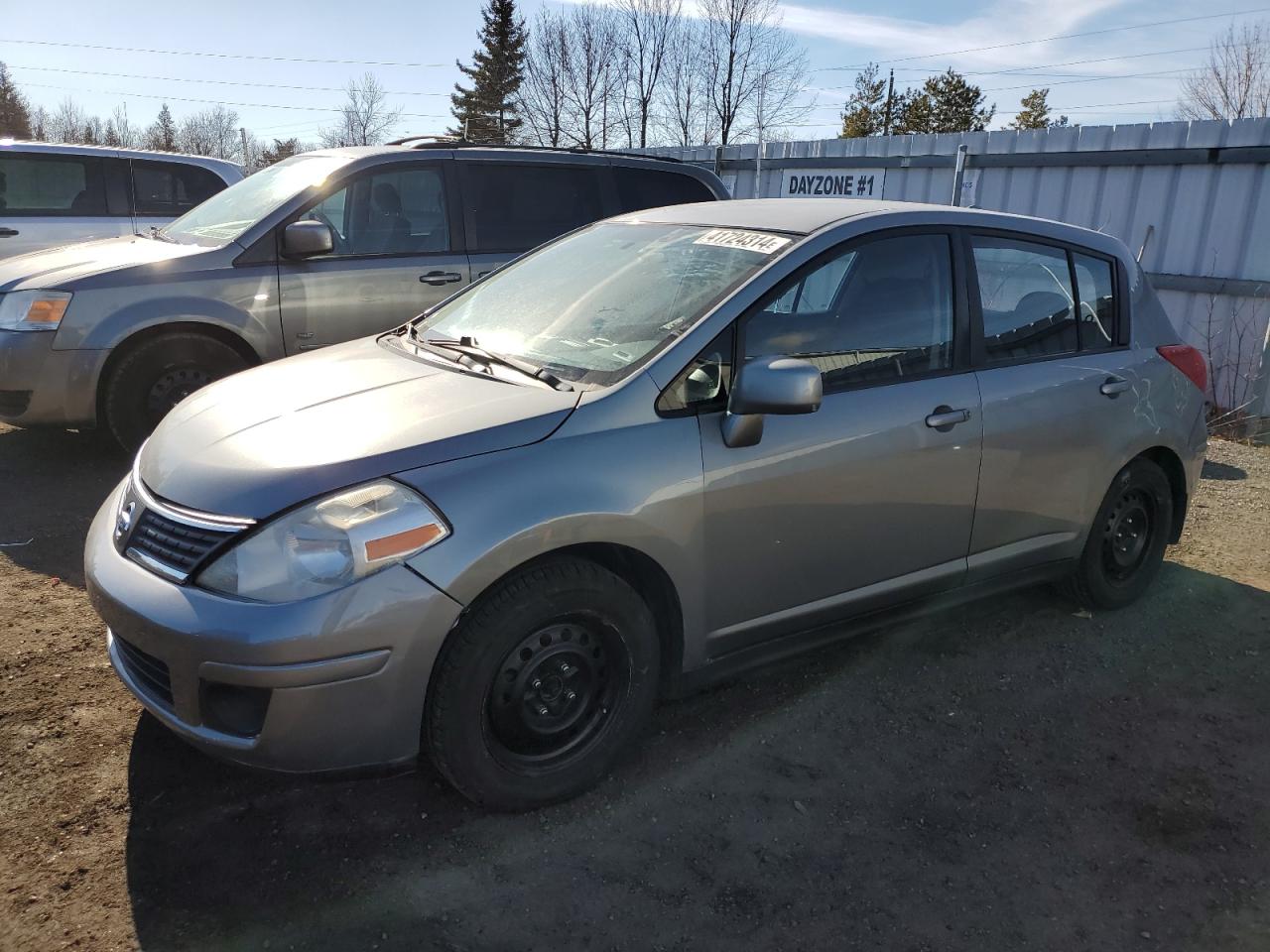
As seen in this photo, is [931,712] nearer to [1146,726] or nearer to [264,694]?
[1146,726]

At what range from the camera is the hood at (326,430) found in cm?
245

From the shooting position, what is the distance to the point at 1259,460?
7.45m

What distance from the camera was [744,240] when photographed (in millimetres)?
3305

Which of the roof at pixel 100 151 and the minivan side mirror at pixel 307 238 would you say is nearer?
the minivan side mirror at pixel 307 238

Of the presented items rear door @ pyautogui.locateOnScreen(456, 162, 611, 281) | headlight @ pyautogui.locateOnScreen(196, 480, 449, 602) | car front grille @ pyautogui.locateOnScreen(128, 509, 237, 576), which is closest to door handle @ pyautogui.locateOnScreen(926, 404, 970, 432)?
headlight @ pyautogui.locateOnScreen(196, 480, 449, 602)

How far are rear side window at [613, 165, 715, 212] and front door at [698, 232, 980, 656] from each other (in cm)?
375

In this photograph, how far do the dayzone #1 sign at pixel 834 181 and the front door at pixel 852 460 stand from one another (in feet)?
32.0

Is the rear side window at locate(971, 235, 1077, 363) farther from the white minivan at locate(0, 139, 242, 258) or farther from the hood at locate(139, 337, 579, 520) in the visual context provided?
the white minivan at locate(0, 139, 242, 258)

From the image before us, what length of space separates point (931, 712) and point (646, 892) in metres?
1.46

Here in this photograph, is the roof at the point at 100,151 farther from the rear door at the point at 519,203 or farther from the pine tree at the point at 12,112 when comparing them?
the pine tree at the point at 12,112

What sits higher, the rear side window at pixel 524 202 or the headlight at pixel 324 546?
the rear side window at pixel 524 202

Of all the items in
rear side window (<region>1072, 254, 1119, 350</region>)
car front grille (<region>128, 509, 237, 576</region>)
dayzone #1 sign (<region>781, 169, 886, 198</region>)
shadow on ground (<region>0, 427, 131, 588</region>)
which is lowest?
shadow on ground (<region>0, 427, 131, 588</region>)

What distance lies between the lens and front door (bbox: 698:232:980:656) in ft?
9.80

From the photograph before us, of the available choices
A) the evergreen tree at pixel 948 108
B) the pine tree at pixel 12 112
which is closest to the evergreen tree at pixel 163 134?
the pine tree at pixel 12 112
